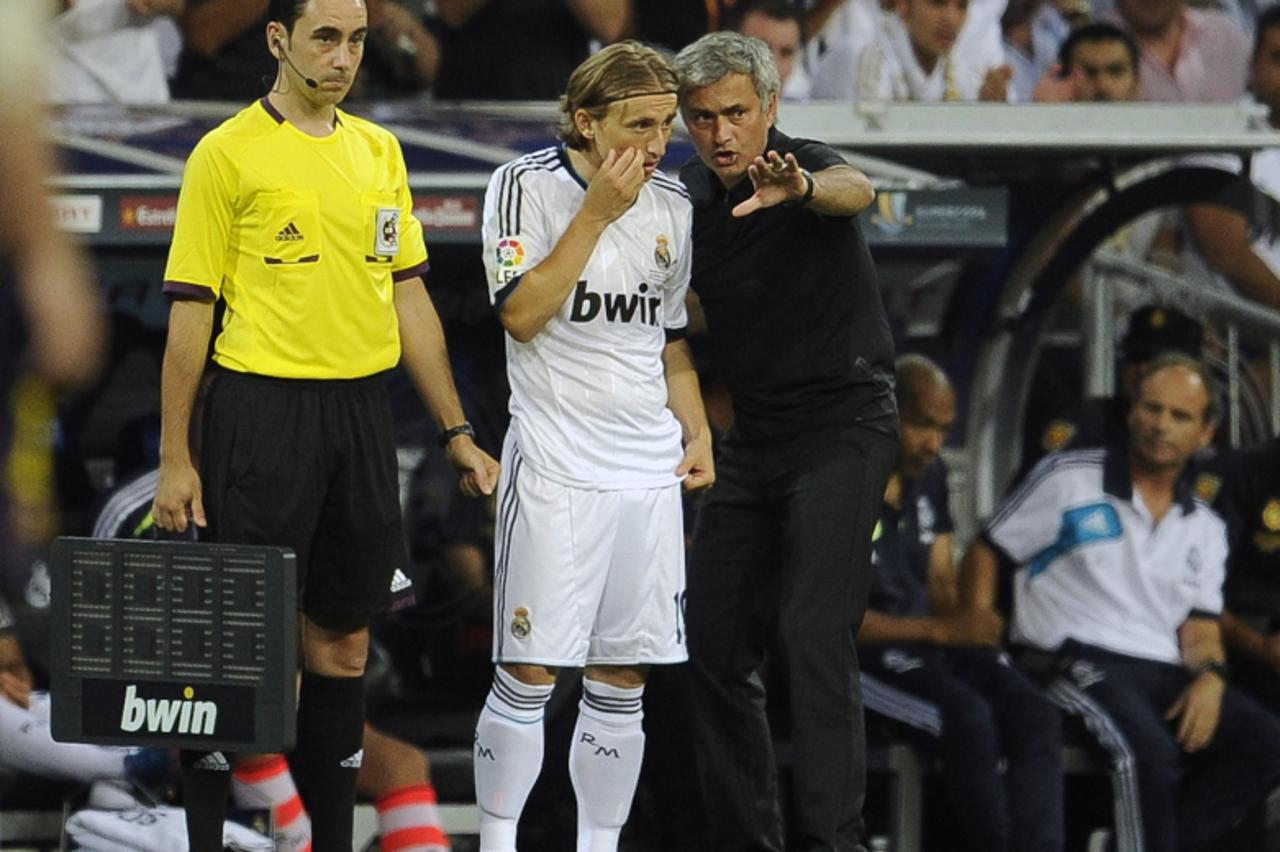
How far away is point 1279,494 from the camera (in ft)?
24.5

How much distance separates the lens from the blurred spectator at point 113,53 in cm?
728

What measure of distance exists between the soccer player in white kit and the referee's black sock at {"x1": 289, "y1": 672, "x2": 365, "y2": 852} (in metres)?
0.27

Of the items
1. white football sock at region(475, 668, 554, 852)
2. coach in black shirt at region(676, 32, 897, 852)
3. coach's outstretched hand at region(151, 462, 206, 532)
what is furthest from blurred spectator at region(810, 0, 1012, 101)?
coach's outstretched hand at region(151, 462, 206, 532)

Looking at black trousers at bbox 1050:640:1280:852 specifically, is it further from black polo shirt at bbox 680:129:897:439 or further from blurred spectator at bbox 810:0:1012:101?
blurred spectator at bbox 810:0:1012:101

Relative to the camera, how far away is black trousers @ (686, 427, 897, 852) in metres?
5.28

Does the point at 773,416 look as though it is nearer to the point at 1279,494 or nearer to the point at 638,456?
the point at 638,456

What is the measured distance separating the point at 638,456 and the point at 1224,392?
389 cm

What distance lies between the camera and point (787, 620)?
529cm

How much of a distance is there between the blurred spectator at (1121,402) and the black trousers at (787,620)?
1.88m

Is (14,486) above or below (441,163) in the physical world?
below

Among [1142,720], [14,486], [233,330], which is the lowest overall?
[1142,720]

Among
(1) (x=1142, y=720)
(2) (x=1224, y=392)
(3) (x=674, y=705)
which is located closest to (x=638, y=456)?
(3) (x=674, y=705)

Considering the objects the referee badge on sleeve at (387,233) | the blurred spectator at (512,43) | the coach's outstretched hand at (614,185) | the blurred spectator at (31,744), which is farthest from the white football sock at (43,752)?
the blurred spectator at (512,43)

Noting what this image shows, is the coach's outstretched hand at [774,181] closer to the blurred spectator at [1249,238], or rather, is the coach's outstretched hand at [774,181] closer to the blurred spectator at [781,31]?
the blurred spectator at [781,31]
